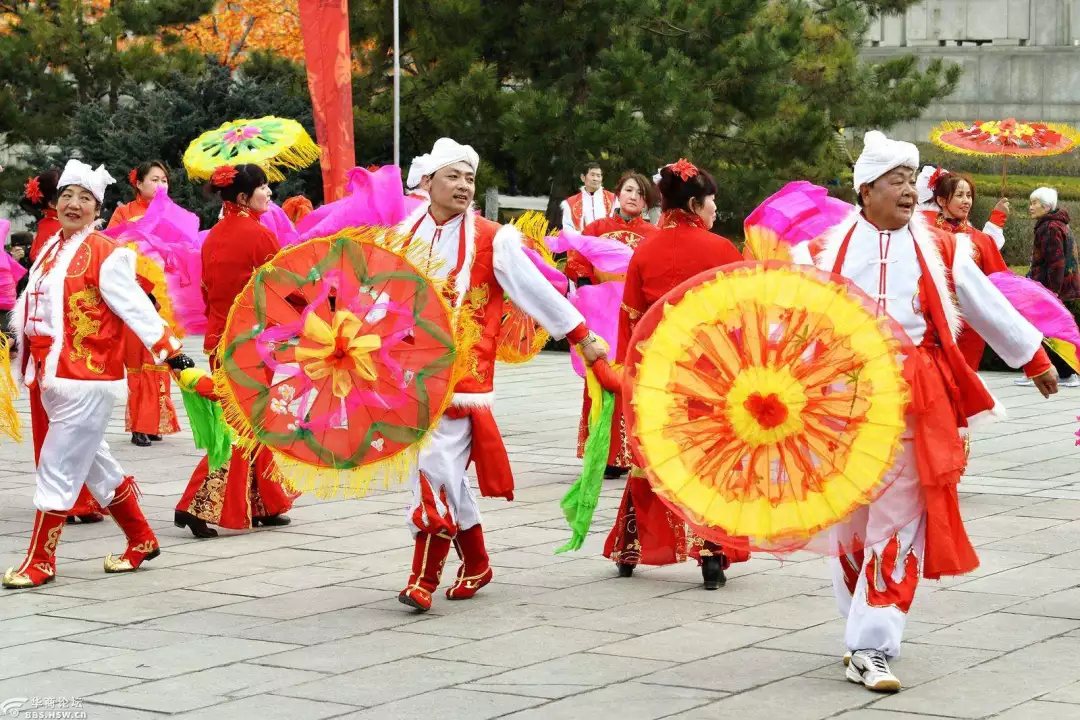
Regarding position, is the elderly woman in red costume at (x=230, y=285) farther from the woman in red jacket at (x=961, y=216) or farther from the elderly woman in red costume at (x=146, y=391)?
the woman in red jacket at (x=961, y=216)

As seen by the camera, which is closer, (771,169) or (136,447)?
(136,447)

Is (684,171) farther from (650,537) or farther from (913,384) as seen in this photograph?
(913,384)

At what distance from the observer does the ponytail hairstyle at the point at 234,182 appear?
8.16m

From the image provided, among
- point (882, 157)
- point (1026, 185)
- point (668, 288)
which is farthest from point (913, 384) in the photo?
point (1026, 185)

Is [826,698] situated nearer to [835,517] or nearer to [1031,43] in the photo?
[835,517]

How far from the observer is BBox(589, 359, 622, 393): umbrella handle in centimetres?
654

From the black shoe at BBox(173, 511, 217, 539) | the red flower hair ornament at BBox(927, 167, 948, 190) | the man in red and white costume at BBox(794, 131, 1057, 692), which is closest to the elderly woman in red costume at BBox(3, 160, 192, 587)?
the black shoe at BBox(173, 511, 217, 539)

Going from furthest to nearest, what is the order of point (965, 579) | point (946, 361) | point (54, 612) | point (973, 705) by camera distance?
1. point (965, 579)
2. point (54, 612)
3. point (946, 361)
4. point (973, 705)

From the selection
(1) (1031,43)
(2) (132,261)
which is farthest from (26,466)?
(1) (1031,43)

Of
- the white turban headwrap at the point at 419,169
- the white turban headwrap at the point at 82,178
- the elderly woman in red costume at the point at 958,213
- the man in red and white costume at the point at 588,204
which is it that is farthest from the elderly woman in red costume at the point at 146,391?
the elderly woman in red costume at the point at 958,213

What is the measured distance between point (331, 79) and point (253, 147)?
324cm

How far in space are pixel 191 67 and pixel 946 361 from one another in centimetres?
1824

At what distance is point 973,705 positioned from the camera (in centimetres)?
500

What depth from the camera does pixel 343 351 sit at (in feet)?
20.4
